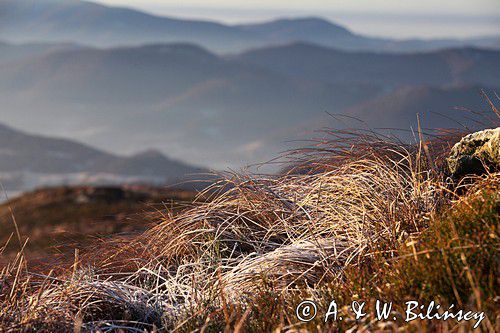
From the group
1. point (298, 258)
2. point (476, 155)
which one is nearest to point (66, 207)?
point (298, 258)

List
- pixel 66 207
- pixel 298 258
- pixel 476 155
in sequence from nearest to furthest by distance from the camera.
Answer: pixel 298 258, pixel 476 155, pixel 66 207

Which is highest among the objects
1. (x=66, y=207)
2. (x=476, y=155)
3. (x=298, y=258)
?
(x=476, y=155)

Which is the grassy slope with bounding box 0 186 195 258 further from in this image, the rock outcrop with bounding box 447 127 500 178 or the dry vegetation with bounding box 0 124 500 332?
the rock outcrop with bounding box 447 127 500 178

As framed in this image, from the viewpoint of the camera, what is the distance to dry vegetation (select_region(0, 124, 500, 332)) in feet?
10.9

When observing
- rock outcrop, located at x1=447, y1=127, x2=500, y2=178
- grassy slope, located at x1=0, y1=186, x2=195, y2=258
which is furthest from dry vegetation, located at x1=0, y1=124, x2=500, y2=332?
grassy slope, located at x1=0, y1=186, x2=195, y2=258

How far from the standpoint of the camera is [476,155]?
199 inches

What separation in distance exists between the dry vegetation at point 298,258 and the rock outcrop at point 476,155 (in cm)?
14

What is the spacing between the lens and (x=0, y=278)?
4223 mm

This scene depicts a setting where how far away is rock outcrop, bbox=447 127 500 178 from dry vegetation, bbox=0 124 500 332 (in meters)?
0.14

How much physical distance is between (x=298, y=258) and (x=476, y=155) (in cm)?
171

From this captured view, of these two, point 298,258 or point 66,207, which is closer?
point 298,258

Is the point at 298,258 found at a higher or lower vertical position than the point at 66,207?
higher

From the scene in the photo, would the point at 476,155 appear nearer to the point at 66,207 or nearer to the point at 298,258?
the point at 298,258

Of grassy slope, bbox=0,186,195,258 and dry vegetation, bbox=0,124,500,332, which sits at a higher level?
dry vegetation, bbox=0,124,500,332
